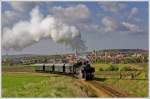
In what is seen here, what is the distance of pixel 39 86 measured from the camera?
412cm

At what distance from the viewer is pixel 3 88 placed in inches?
161

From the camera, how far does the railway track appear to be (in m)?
4.07

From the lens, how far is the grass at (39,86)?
408 centimetres

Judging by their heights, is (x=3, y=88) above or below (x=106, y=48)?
below

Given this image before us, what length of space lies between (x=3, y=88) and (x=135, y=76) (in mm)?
1323

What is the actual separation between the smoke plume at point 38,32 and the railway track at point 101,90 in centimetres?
37

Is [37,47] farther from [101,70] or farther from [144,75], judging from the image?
[144,75]

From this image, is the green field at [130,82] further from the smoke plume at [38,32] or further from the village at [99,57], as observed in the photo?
the smoke plume at [38,32]

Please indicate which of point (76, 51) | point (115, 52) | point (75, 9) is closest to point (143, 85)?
point (115, 52)

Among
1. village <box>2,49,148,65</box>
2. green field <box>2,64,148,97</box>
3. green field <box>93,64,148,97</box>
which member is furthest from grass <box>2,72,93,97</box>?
green field <box>93,64,148,97</box>

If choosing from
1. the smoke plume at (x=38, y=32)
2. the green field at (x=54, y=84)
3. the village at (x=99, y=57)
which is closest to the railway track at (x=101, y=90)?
the green field at (x=54, y=84)

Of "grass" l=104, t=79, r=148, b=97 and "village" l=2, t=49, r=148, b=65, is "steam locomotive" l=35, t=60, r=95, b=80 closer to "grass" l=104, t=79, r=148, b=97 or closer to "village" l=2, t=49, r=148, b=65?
"village" l=2, t=49, r=148, b=65

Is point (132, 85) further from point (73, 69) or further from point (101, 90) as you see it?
point (73, 69)

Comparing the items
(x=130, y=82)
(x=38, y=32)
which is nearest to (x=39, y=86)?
(x=38, y=32)
